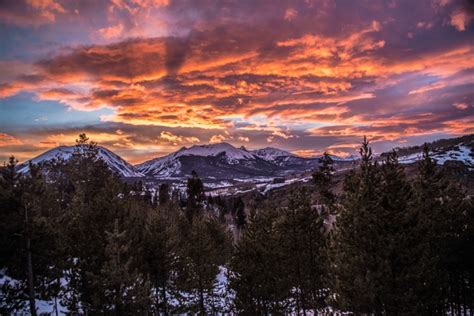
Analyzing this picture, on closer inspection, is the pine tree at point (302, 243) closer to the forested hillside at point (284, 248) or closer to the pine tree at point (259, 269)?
the forested hillside at point (284, 248)

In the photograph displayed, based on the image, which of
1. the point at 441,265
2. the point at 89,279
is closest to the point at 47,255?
the point at 89,279

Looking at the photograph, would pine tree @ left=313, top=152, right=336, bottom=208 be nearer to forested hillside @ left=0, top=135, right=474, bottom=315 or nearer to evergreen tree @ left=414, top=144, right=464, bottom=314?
forested hillside @ left=0, top=135, right=474, bottom=315

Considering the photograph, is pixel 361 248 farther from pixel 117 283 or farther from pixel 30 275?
pixel 30 275

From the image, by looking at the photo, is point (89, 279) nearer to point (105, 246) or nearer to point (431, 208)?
point (105, 246)

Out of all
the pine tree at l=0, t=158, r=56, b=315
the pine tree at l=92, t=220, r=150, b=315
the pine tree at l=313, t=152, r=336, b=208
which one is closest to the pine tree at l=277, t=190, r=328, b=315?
the pine tree at l=92, t=220, r=150, b=315

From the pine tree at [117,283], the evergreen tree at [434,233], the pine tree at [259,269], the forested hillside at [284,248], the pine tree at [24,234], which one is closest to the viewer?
the forested hillside at [284,248]

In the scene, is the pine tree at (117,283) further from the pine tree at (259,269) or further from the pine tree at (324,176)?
the pine tree at (324,176)

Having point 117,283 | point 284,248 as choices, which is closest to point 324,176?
point 284,248

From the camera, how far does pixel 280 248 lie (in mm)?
29281

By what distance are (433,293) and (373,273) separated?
16.8 feet

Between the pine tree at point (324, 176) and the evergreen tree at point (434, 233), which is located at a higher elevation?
the pine tree at point (324, 176)

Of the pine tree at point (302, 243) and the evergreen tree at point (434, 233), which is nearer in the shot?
the evergreen tree at point (434, 233)

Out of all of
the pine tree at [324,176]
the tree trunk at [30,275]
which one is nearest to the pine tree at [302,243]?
the pine tree at [324,176]

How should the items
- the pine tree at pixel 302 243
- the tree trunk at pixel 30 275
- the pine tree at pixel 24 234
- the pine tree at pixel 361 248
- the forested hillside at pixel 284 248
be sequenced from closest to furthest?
the pine tree at pixel 361 248 → the forested hillside at pixel 284 248 → the tree trunk at pixel 30 275 → the pine tree at pixel 24 234 → the pine tree at pixel 302 243
